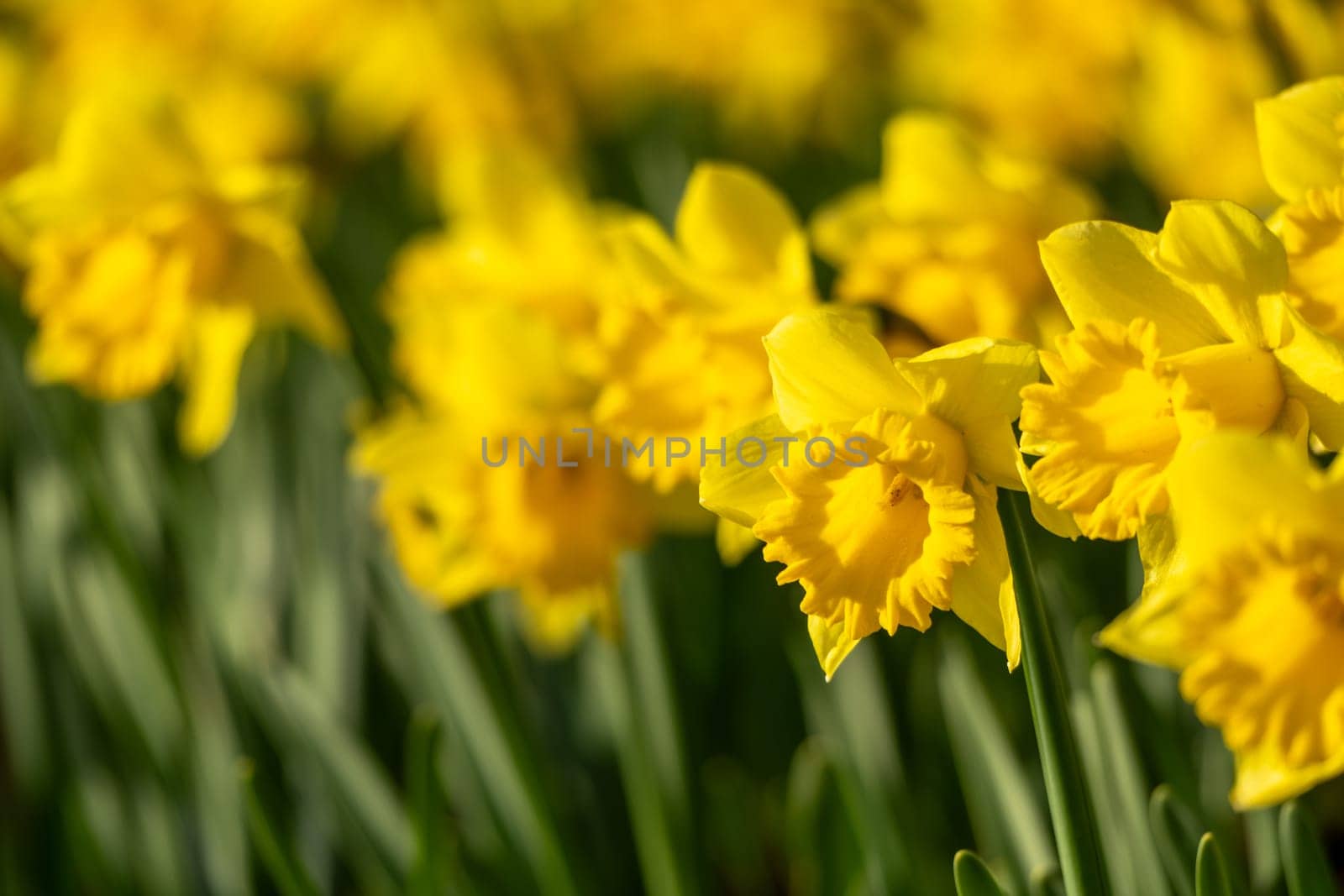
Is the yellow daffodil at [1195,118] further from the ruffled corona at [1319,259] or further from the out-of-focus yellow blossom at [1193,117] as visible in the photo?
the ruffled corona at [1319,259]

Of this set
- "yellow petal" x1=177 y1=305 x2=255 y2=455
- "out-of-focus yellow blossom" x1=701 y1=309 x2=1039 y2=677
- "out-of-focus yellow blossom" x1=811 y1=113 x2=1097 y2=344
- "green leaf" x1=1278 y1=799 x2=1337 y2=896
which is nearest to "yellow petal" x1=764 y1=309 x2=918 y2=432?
"out-of-focus yellow blossom" x1=701 y1=309 x2=1039 y2=677

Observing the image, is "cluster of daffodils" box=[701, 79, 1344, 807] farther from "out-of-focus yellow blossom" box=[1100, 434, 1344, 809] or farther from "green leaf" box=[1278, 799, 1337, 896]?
"green leaf" box=[1278, 799, 1337, 896]

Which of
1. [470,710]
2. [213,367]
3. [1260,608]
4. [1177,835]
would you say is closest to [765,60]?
[213,367]

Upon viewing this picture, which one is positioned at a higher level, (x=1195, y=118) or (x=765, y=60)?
(x=765, y=60)

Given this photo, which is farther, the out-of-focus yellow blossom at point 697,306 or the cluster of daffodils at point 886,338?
the out-of-focus yellow blossom at point 697,306

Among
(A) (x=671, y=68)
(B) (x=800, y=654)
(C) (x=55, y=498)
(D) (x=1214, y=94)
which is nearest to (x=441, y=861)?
(B) (x=800, y=654)

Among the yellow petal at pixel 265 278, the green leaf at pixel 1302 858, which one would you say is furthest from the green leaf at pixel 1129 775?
the yellow petal at pixel 265 278

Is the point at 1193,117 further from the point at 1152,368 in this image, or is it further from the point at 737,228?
the point at 1152,368
